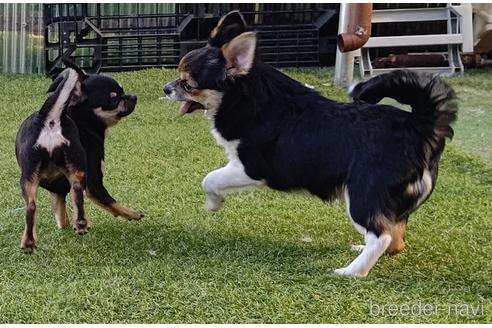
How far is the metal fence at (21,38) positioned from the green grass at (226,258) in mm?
4272

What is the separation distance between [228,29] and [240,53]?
0.74 ft

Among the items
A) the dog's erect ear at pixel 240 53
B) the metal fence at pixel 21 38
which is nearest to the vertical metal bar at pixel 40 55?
the metal fence at pixel 21 38

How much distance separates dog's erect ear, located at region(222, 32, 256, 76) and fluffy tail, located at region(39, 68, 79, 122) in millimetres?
781

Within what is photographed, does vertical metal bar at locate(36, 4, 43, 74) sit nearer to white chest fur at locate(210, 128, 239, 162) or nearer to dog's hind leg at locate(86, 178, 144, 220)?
dog's hind leg at locate(86, 178, 144, 220)

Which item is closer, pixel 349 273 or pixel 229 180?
pixel 349 273

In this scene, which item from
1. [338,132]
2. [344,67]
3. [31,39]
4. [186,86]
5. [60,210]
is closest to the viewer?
[338,132]

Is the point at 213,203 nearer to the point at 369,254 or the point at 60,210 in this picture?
the point at 60,210

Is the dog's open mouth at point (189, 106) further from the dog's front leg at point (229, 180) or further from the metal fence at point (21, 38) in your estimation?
the metal fence at point (21, 38)

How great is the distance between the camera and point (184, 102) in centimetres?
363

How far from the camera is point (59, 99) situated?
339cm

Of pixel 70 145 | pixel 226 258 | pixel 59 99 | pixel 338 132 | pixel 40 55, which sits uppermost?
pixel 40 55

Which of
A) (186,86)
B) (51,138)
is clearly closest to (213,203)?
(186,86)

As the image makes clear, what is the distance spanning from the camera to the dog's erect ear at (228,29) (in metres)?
3.59

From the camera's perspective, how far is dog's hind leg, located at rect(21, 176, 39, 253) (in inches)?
130
